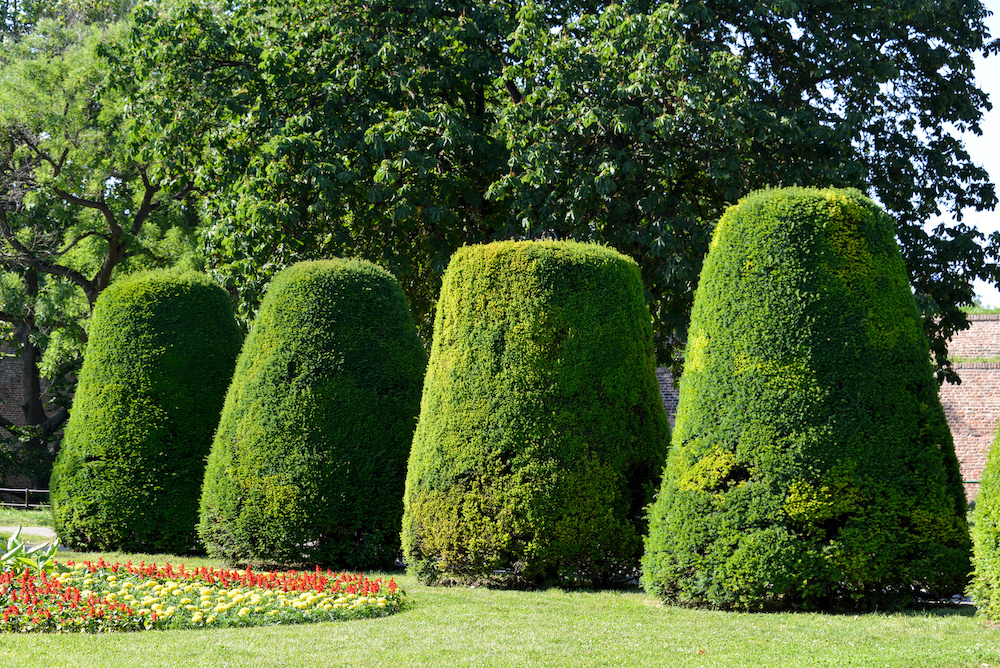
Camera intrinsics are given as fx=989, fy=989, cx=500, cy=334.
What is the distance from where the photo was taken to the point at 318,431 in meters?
11.1

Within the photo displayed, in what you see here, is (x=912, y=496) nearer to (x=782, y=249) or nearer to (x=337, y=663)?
(x=782, y=249)

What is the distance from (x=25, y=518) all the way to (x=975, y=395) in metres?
24.6

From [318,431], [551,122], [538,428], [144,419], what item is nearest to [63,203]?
[144,419]

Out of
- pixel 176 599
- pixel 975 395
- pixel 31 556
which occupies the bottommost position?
pixel 176 599

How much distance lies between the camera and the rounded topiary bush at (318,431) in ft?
36.2

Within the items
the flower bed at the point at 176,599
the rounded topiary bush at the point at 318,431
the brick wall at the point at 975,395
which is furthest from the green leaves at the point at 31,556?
the brick wall at the point at 975,395

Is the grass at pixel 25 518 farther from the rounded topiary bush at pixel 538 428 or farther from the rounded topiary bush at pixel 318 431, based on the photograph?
the rounded topiary bush at pixel 538 428

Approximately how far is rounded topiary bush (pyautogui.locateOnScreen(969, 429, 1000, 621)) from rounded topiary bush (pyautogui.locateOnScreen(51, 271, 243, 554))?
30.6 feet

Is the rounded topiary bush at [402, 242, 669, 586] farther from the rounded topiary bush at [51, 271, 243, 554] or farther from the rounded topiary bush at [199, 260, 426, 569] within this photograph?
the rounded topiary bush at [51, 271, 243, 554]

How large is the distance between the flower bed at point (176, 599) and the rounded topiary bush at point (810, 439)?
8.72 feet

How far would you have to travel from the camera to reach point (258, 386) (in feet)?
37.5

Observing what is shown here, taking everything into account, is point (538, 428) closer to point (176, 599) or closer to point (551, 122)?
point (176, 599)

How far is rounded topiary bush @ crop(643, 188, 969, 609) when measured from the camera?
8.00 meters

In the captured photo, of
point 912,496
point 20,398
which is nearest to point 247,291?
point 912,496
